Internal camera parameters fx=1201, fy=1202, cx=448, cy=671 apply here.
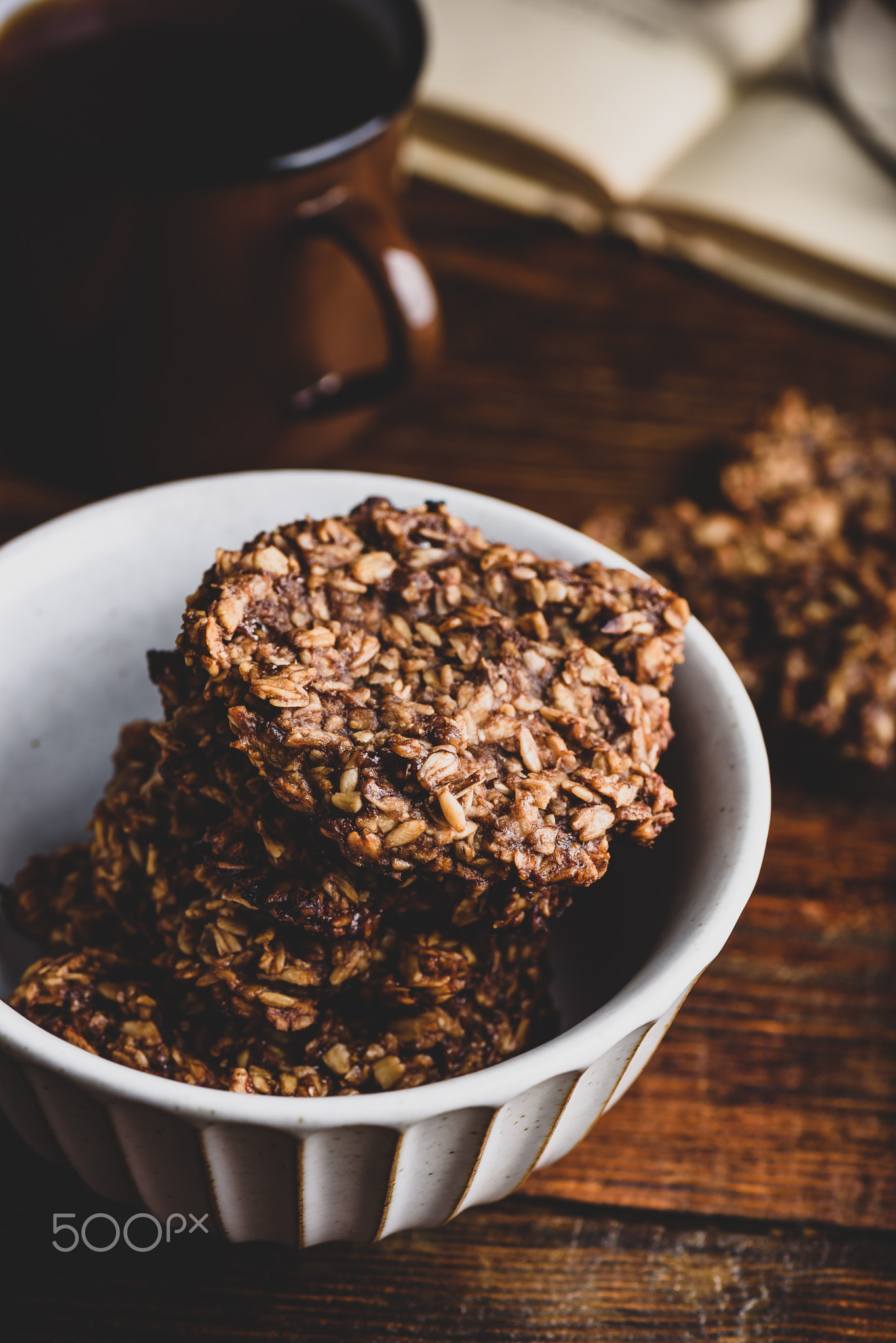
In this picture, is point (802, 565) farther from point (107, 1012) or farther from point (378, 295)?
point (107, 1012)

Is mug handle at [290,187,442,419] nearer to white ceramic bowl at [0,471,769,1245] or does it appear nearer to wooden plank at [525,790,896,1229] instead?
white ceramic bowl at [0,471,769,1245]

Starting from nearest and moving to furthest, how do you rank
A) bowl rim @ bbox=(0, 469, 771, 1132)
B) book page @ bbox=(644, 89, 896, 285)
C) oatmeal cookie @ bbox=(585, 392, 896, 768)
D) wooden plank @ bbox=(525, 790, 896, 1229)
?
bowl rim @ bbox=(0, 469, 771, 1132)
wooden plank @ bbox=(525, 790, 896, 1229)
oatmeal cookie @ bbox=(585, 392, 896, 768)
book page @ bbox=(644, 89, 896, 285)

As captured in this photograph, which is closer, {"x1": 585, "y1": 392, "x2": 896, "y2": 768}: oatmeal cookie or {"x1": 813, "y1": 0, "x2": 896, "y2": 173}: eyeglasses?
{"x1": 585, "y1": 392, "x2": 896, "y2": 768}: oatmeal cookie

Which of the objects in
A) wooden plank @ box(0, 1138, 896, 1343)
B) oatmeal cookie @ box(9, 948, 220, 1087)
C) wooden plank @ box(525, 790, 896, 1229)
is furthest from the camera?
wooden plank @ box(525, 790, 896, 1229)

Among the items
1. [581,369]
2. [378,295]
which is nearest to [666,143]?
[581,369]

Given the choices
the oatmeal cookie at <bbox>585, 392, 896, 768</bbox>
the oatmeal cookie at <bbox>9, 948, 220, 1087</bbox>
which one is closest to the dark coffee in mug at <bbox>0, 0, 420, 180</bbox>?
the oatmeal cookie at <bbox>585, 392, 896, 768</bbox>

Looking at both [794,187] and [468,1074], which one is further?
[794,187]

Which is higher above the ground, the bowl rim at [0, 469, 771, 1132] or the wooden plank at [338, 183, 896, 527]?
the bowl rim at [0, 469, 771, 1132]

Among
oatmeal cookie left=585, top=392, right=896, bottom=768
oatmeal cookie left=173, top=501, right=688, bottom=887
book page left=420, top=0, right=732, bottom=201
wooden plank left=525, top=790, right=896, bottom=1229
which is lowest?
wooden plank left=525, top=790, right=896, bottom=1229
